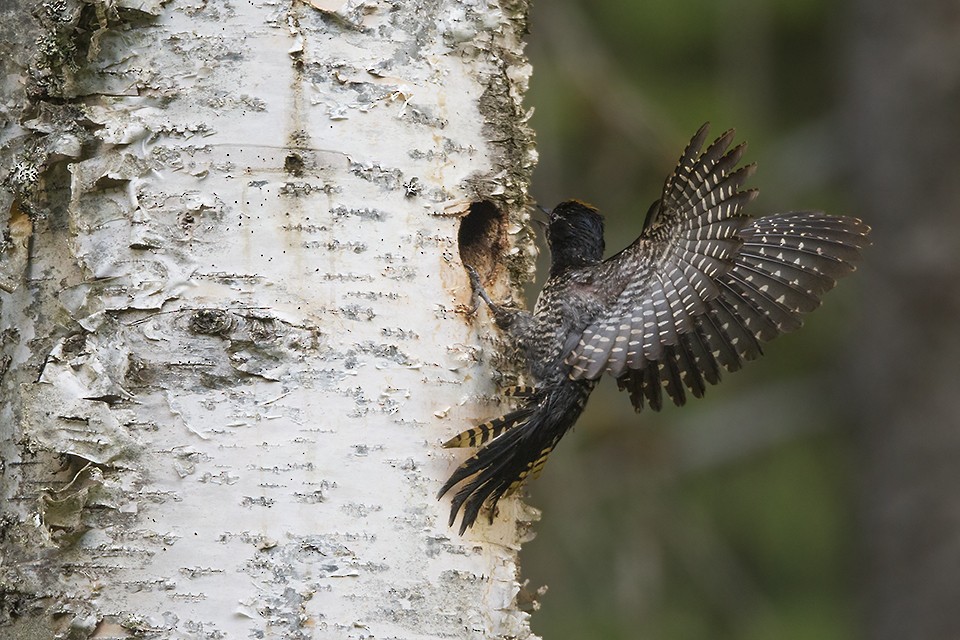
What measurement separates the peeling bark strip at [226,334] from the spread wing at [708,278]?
0.56m

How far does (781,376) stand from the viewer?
26.8 ft

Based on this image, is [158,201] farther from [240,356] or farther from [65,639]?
[65,639]

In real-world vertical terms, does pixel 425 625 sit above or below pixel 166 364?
below

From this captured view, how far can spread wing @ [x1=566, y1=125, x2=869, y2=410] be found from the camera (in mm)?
2961

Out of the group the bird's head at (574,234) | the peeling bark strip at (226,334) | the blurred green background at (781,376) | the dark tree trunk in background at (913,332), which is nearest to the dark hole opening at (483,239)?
the peeling bark strip at (226,334)

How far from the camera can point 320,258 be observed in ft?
8.39

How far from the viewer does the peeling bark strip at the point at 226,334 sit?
7.93ft

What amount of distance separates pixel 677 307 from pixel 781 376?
211 inches

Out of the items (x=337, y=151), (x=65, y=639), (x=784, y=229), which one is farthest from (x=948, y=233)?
(x=65, y=639)

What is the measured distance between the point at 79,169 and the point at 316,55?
53 centimetres

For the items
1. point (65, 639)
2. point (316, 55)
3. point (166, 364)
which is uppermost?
point (316, 55)

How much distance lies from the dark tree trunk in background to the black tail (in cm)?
369

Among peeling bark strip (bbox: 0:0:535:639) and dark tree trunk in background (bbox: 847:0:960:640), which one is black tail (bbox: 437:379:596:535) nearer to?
peeling bark strip (bbox: 0:0:535:639)

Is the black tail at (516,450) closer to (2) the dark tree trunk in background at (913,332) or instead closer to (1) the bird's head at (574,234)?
(1) the bird's head at (574,234)
